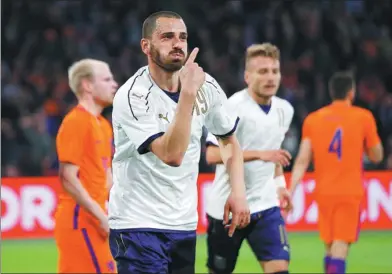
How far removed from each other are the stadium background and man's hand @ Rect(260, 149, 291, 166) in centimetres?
586

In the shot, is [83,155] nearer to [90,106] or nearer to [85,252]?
[90,106]

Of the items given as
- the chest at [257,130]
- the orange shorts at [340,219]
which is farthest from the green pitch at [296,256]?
the chest at [257,130]

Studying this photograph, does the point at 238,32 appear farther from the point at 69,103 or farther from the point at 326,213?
the point at 326,213

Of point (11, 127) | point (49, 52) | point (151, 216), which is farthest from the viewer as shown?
point (49, 52)

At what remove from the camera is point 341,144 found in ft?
29.3

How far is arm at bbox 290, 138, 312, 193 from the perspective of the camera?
8664 millimetres

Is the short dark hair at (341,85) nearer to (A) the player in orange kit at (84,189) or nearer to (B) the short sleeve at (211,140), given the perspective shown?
(B) the short sleeve at (211,140)

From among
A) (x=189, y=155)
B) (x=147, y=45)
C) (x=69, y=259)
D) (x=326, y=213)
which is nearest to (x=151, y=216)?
(x=189, y=155)

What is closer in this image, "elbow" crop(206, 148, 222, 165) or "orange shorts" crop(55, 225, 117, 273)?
"orange shorts" crop(55, 225, 117, 273)

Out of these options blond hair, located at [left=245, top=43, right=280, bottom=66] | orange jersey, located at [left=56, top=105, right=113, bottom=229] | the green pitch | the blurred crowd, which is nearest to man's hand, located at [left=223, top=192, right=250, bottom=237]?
orange jersey, located at [left=56, top=105, right=113, bottom=229]

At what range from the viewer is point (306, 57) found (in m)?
19.7

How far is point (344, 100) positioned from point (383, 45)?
38.2 ft

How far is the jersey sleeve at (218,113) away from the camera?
5199 mm

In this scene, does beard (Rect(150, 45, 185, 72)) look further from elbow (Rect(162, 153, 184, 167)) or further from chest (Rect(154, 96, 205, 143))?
elbow (Rect(162, 153, 184, 167))
